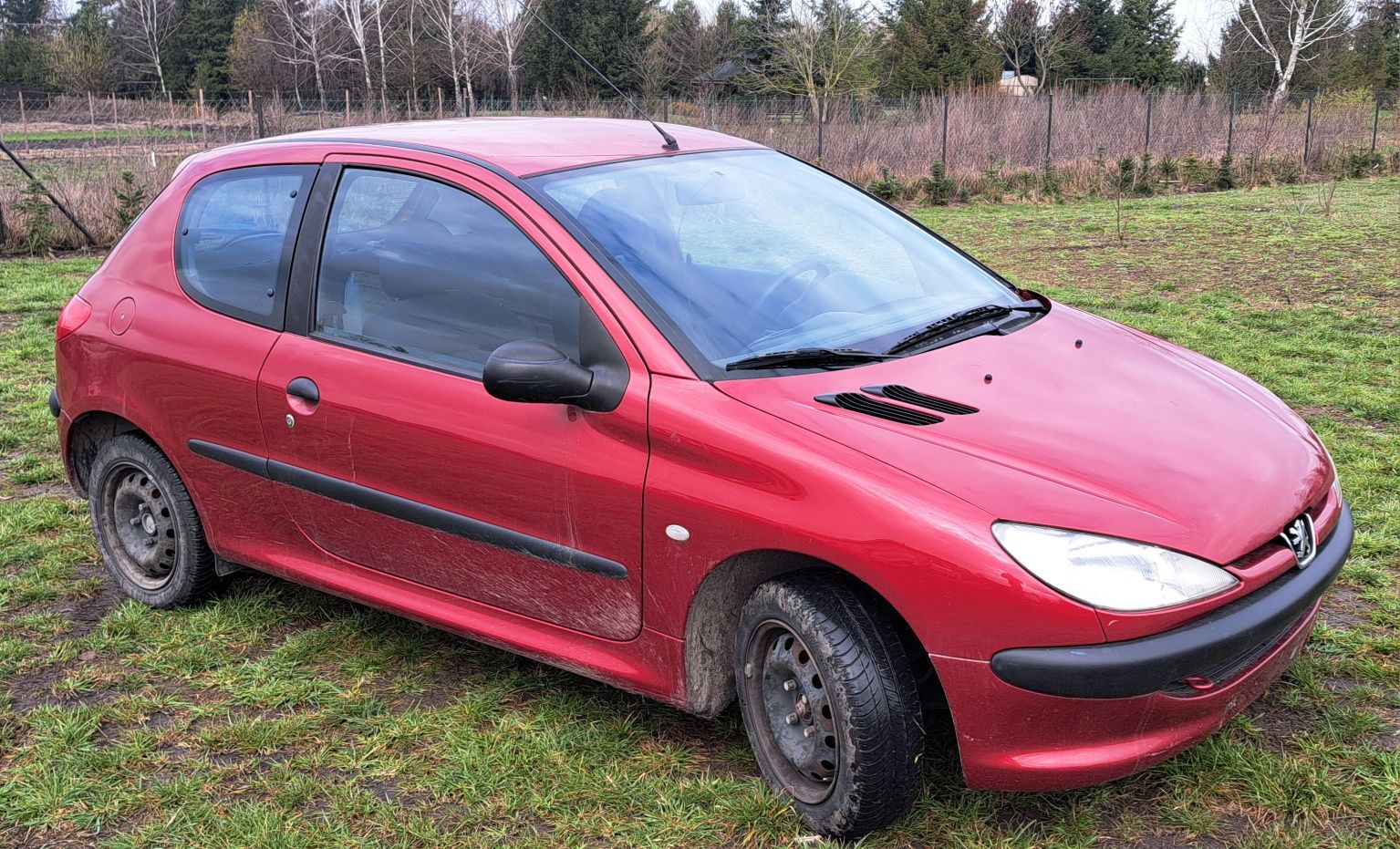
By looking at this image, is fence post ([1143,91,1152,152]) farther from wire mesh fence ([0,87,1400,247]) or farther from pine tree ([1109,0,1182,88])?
pine tree ([1109,0,1182,88])

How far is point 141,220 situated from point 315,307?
1.08 m

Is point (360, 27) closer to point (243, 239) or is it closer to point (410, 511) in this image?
point (243, 239)

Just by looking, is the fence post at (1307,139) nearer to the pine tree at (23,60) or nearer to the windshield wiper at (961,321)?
the windshield wiper at (961,321)

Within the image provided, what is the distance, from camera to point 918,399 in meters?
2.80

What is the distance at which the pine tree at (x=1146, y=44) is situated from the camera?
46.7 m

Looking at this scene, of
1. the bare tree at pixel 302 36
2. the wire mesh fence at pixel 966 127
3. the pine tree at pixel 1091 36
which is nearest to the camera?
the wire mesh fence at pixel 966 127

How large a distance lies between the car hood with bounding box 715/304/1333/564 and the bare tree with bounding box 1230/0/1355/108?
43555 millimetres

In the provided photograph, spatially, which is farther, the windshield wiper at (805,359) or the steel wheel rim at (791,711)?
the windshield wiper at (805,359)

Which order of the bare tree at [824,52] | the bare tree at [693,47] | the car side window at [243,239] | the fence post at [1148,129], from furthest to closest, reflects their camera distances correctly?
the bare tree at [693,47]
the bare tree at [824,52]
the fence post at [1148,129]
the car side window at [243,239]

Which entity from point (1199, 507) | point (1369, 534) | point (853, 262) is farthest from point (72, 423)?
point (1369, 534)

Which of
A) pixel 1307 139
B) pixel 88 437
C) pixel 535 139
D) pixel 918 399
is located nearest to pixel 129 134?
pixel 88 437

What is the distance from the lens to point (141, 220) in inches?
163

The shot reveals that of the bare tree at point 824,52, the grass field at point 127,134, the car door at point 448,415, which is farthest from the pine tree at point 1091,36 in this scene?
the car door at point 448,415

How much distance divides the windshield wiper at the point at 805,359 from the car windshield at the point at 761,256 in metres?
0.03
